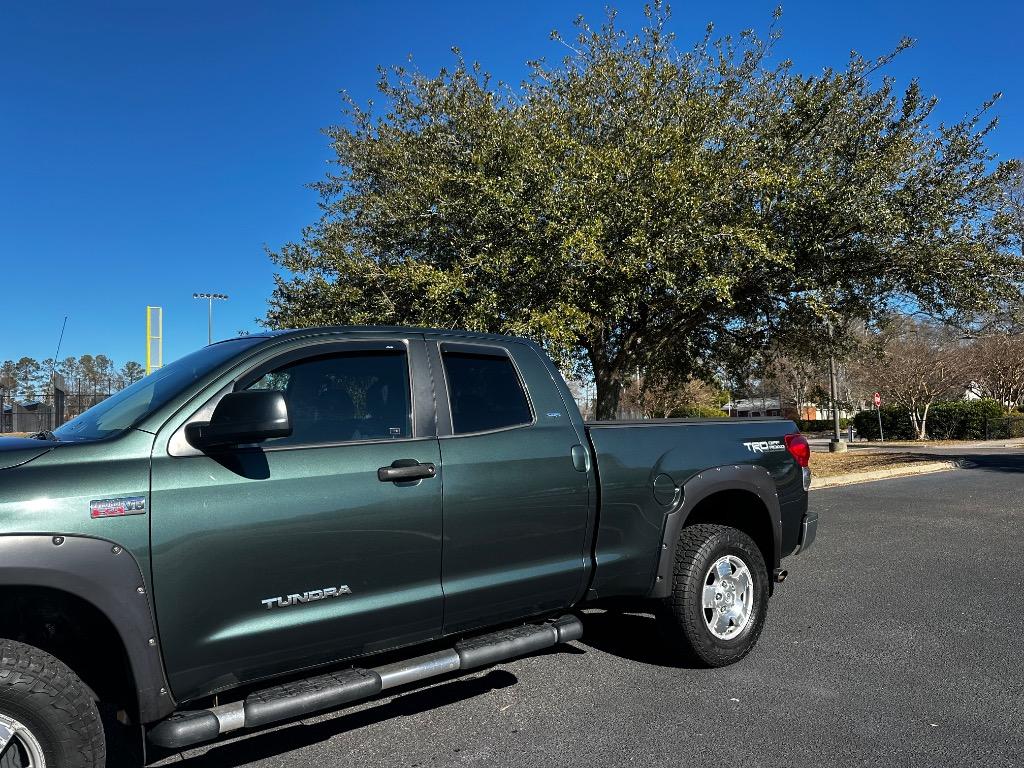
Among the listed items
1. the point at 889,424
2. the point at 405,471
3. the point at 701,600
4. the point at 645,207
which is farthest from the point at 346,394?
the point at 889,424

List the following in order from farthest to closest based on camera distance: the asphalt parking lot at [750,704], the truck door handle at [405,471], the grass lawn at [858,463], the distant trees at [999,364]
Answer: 1. the distant trees at [999,364]
2. the grass lawn at [858,463]
3. the asphalt parking lot at [750,704]
4. the truck door handle at [405,471]

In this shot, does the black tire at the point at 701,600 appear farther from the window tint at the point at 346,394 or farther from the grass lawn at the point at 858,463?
the grass lawn at the point at 858,463

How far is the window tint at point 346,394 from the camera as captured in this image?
332 centimetres

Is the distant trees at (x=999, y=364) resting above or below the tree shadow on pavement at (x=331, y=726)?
above

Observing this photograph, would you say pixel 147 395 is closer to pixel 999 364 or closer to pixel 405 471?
pixel 405 471

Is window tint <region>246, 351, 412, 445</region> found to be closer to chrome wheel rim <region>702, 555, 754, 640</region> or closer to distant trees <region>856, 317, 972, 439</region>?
chrome wheel rim <region>702, 555, 754, 640</region>

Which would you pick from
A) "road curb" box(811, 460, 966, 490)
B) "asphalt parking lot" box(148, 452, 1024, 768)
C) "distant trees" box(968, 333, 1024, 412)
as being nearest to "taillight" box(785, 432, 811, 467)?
"asphalt parking lot" box(148, 452, 1024, 768)

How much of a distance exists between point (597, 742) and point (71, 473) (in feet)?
8.12

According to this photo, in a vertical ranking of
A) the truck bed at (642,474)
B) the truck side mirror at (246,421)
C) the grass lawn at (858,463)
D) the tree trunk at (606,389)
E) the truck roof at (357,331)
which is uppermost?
the tree trunk at (606,389)

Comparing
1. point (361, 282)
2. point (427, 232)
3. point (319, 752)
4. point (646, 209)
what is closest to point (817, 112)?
point (646, 209)

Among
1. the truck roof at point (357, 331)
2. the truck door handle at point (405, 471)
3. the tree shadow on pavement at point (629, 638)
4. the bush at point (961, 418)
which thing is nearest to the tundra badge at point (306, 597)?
the truck door handle at point (405, 471)

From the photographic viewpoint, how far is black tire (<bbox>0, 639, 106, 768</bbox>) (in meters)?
2.45

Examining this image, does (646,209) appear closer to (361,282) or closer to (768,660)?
(361,282)

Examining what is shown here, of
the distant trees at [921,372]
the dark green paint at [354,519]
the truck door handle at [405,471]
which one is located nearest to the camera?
the dark green paint at [354,519]
